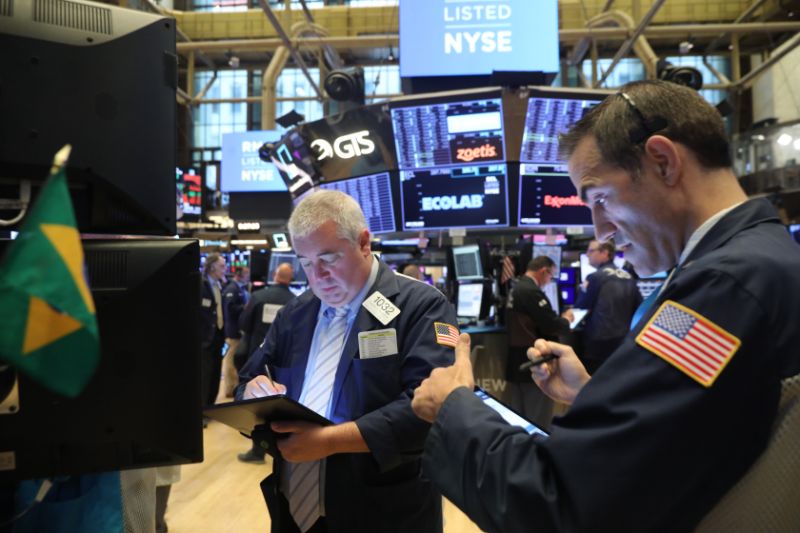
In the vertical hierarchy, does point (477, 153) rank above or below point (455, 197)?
above

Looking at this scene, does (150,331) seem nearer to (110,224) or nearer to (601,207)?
(110,224)

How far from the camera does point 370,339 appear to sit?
1.76 meters

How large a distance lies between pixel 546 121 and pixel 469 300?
1996 mm

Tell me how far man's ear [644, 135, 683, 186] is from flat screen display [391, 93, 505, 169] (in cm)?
421

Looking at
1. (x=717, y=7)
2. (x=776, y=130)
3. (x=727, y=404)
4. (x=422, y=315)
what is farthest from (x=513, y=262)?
(x=717, y=7)

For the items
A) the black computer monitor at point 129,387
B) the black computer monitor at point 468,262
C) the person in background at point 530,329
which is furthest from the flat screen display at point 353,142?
the black computer monitor at point 129,387

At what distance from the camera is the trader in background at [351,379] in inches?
62.8

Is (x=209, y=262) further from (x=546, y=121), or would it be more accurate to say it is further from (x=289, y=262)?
(x=546, y=121)

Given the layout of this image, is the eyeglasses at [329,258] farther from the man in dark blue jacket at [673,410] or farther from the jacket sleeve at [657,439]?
the jacket sleeve at [657,439]

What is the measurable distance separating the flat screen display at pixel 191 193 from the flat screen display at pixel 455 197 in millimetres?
7312

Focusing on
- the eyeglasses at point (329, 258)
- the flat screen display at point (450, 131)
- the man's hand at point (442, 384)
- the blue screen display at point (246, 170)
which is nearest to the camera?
the man's hand at point (442, 384)

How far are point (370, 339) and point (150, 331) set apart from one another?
0.78 metres

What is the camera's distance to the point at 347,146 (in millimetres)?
5668

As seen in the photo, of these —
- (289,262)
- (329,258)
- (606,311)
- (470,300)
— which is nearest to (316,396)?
(329,258)
